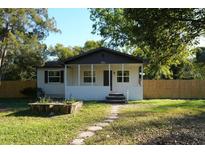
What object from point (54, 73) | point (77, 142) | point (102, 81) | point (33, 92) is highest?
point (54, 73)

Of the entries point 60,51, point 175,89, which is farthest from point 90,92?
point 60,51

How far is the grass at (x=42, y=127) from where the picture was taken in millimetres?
9992

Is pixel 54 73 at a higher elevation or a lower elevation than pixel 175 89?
higher

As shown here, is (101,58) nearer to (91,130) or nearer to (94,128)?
(94,128)

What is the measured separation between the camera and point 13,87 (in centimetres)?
3130

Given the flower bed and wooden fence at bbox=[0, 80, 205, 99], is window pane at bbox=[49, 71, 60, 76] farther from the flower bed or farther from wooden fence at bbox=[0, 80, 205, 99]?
the flower bed

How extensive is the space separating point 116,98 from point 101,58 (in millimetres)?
3401

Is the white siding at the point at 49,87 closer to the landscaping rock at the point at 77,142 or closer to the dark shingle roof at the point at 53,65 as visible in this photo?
the dark shingle roof at the point at 53,65

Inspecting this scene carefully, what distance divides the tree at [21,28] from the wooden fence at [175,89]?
8.81 meters

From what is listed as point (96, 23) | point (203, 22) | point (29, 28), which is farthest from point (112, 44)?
point (203, 22)

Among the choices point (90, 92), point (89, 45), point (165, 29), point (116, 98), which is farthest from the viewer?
point (89, 45)

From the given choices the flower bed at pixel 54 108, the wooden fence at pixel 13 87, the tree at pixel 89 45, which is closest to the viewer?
the flower bed at pixel 54 108

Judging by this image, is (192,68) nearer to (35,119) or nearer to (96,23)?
(96,23)

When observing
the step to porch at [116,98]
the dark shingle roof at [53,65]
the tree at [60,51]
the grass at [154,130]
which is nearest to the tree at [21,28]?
the dark shingle roof at [53,65]
